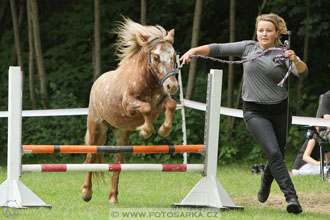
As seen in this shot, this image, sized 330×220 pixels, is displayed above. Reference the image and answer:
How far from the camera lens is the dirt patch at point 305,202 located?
23.2ft

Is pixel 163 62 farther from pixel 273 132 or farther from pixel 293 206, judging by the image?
pixel 293 206

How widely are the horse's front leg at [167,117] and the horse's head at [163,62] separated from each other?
0.24m

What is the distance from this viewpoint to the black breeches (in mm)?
6113

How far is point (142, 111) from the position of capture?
631cm

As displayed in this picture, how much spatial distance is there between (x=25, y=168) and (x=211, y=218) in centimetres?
179

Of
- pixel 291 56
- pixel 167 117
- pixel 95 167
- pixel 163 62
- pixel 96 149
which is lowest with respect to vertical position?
pixel 95 167

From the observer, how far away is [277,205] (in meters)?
7.33

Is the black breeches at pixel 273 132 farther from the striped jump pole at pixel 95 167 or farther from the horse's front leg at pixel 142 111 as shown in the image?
the horse's front leg at pixel 142 111

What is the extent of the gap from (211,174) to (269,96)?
1.04m

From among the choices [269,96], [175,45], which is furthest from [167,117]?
[175,45]

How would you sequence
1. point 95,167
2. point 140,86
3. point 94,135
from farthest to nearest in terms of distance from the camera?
1. point 94,135
2. point 140,86
3. point 95,167

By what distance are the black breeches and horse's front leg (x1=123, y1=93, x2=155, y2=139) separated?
0.94 m

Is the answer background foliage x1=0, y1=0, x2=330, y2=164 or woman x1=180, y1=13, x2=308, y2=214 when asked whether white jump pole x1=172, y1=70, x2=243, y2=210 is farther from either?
background foliage x1=0, y1=0, x2=330, y2=164

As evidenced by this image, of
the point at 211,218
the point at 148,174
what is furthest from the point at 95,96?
the point at 148,174
